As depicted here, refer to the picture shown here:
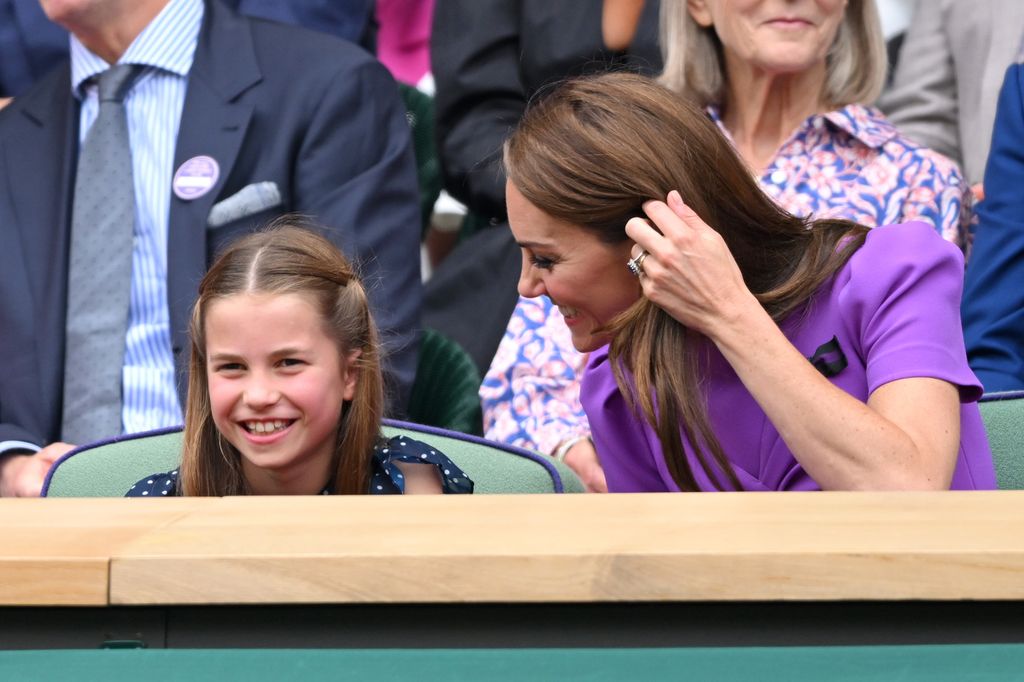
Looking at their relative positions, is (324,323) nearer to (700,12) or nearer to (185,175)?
(185,175)

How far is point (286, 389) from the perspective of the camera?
76.2 inches

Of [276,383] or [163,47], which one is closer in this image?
[276,383]

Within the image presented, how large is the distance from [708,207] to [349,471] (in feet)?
2.09

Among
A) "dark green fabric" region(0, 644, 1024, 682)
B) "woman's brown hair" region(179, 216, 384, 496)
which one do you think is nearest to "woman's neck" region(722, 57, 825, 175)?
"woman's brown hair" region(179, 216, 384, 496)

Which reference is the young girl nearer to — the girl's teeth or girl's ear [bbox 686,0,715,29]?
the girl's teeth

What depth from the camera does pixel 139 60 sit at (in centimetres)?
268

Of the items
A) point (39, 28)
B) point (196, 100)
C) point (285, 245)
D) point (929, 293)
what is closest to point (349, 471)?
point (285, 245)

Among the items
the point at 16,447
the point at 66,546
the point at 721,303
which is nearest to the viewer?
the point at 66,546

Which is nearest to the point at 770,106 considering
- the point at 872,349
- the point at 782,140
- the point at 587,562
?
the point at 782,140

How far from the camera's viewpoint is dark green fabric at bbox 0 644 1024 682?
867mm

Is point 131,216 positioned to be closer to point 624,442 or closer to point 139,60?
point 139,60

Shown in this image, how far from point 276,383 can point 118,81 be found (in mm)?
1029

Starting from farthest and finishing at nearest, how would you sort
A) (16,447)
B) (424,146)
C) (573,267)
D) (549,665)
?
(424,146), (16,447), (573,267), (549,665)

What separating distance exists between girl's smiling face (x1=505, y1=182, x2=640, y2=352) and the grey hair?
41.1 inches
